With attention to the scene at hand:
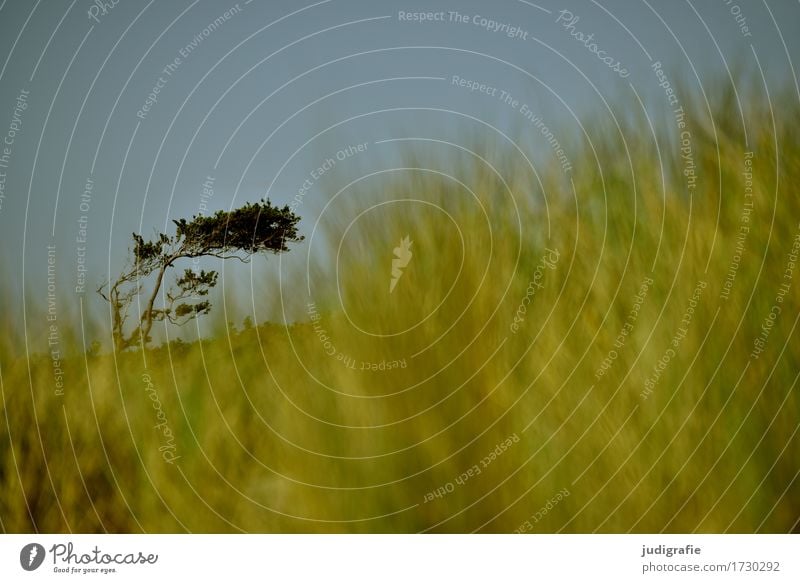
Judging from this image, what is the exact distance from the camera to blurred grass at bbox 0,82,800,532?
110cm

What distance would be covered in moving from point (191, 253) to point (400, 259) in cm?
48

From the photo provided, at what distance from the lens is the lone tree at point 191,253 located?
52.6 inches

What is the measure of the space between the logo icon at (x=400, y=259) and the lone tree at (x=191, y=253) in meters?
0.23

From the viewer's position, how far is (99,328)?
1.32 m

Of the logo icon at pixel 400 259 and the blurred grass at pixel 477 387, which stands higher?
the logo icon at pixel 400 259

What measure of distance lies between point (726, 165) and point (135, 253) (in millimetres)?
1225
